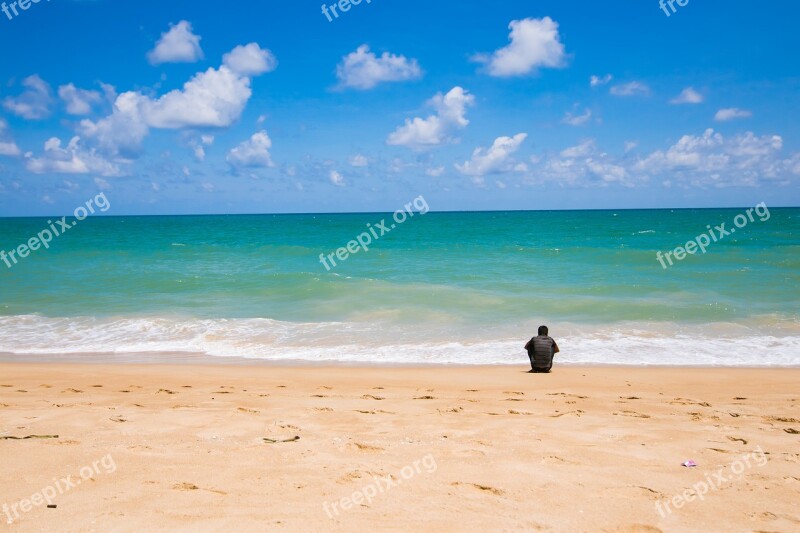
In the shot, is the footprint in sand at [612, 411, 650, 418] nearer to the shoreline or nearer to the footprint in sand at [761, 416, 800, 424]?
the footprint in sand at [761, 416, 800, 424]

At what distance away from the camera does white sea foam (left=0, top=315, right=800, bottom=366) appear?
1139 cm

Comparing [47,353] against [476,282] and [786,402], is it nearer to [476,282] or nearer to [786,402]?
[786,402]

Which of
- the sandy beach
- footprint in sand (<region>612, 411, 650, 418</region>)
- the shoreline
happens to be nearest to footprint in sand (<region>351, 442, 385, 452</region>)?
the sandy beach

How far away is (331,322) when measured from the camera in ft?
50.2

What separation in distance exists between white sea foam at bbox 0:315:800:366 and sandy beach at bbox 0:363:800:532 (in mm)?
3266

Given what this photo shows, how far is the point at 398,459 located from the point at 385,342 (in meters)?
8.16

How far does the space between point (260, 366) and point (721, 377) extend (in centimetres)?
873

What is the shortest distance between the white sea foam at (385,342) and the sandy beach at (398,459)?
10.7 ft

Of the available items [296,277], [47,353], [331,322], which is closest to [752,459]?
[331,322]

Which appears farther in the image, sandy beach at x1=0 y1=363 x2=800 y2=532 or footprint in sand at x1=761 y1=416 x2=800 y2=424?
footprint in sand at x1=761 y1=416 x2=800 y2=424

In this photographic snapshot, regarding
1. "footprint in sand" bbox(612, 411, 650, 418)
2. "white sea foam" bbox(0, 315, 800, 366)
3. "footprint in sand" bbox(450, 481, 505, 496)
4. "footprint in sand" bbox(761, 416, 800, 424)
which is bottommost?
"footprint in sand" bbox(450, 481, 505, 496)

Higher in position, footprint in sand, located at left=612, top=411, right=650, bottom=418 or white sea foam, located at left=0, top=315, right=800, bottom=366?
white sea foam, located at left=0, top=315, right=800, bottom=366

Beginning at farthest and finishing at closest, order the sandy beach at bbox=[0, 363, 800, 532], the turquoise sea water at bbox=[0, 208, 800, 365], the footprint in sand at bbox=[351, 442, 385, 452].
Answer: the turquoise sea water at bbox=[0, 208, 800, 365] → the footprint in sand at bbox=[351, 442, 385, 452] → the sandy beach at bbox=[0, 363, 800, 532]

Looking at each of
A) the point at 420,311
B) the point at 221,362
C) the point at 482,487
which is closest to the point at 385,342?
the point at 420,311
